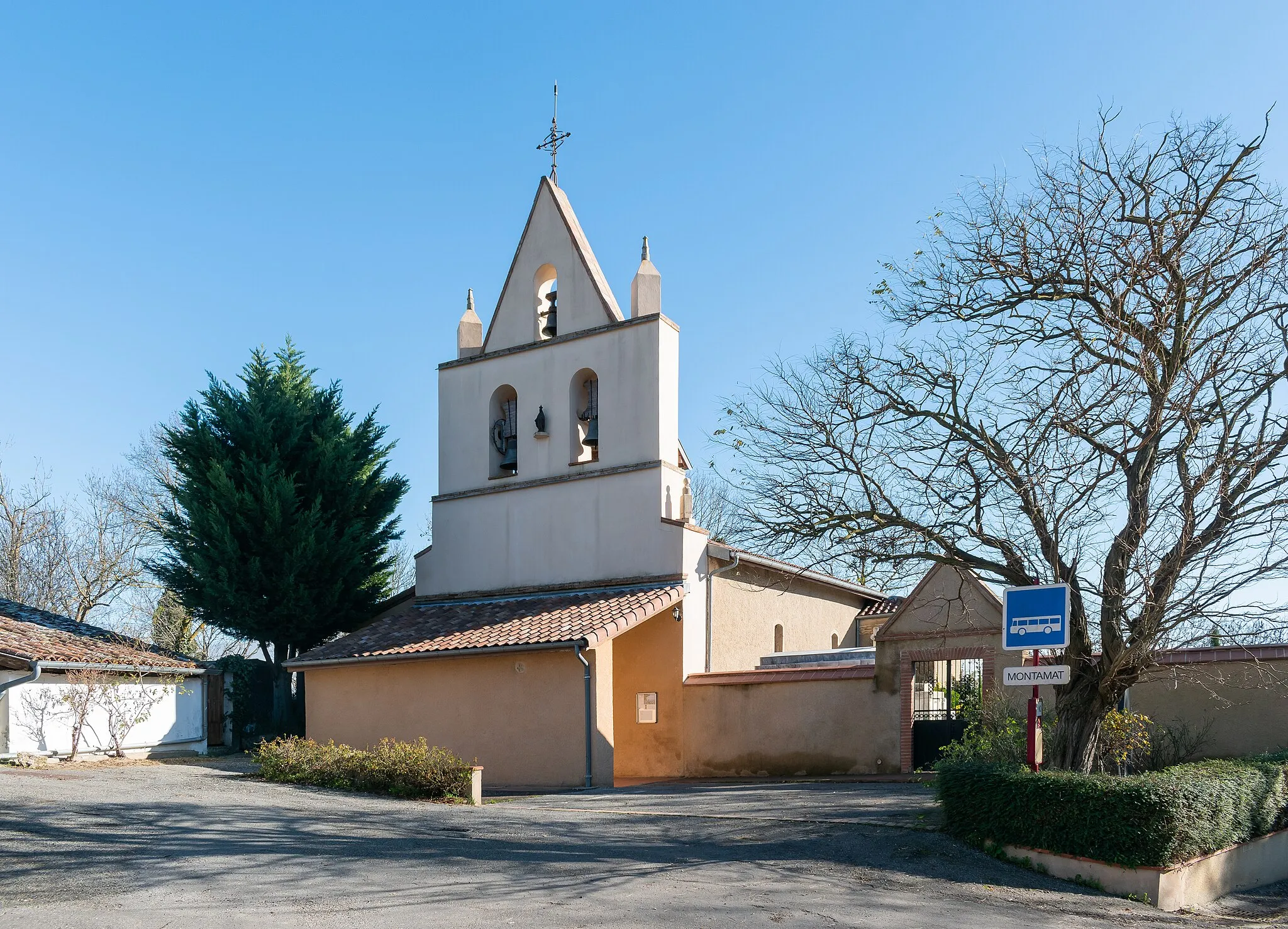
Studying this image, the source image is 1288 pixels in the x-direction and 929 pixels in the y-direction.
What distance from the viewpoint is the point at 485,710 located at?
21.1 m

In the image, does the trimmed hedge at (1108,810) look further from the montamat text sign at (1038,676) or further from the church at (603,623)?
the church at (603,623)

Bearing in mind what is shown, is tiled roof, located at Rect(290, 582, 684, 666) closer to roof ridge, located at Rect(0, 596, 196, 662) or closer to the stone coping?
roof ridge, located at Rect(0, 596, 196, 662)

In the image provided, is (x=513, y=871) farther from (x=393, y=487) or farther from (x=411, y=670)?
(x=393, y=487)

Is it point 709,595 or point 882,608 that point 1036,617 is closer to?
point 709,595

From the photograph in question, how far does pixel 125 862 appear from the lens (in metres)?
10.2

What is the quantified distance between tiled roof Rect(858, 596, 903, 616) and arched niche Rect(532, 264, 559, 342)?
11.6m

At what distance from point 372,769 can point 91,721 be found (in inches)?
311

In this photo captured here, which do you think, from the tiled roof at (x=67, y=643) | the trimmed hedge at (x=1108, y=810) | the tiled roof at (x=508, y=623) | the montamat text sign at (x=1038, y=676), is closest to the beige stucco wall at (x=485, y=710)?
the tiled roof at (x=508, y=623)

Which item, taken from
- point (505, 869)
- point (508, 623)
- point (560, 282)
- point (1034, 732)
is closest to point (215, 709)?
point (508, 623)

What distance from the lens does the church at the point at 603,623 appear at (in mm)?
19938

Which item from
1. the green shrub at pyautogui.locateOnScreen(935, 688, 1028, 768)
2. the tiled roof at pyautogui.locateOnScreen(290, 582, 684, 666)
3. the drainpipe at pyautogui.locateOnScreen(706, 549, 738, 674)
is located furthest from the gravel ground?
the drainpipe at pyautogui.locateOnScreen(706, 549, 738, 674)

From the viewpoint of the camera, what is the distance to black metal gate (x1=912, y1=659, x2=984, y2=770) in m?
19.8

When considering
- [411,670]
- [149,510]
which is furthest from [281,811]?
[149,510]

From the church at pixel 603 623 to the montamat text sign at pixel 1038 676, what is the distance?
6538mm
